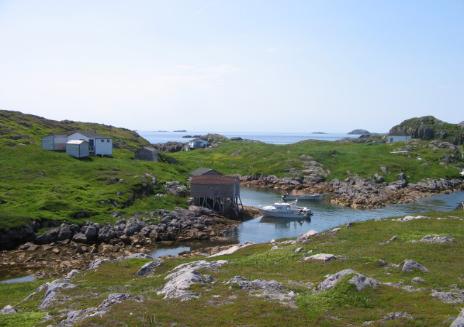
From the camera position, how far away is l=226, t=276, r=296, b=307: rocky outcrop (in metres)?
24.1

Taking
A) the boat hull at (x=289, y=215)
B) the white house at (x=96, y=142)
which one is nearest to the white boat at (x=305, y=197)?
the boat hull at (x=289, y=215)

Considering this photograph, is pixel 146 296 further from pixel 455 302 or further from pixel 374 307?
pixel 455 302

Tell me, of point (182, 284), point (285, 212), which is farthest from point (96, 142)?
point (182, 284)

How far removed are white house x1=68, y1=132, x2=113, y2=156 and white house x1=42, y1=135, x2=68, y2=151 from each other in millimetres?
2009

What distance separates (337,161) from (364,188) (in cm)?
2827

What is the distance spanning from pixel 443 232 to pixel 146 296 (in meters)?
26.8

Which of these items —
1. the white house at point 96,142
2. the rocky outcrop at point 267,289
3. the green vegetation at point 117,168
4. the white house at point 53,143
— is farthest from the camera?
the white house at point 96,142

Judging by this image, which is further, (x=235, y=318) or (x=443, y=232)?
(x=443, y=232)

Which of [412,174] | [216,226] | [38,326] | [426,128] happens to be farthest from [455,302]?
[426,128]

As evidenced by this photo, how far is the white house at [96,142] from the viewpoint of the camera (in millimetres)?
113812

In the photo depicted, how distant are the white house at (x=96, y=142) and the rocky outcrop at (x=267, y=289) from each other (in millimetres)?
93220

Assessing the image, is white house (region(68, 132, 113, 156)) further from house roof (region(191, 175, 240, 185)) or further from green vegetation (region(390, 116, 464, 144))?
green vegetation (region(390, 116, 464, 144))

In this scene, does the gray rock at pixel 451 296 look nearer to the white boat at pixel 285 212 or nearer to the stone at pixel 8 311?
the stone at pixel 8 311

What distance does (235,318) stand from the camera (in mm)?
21609
